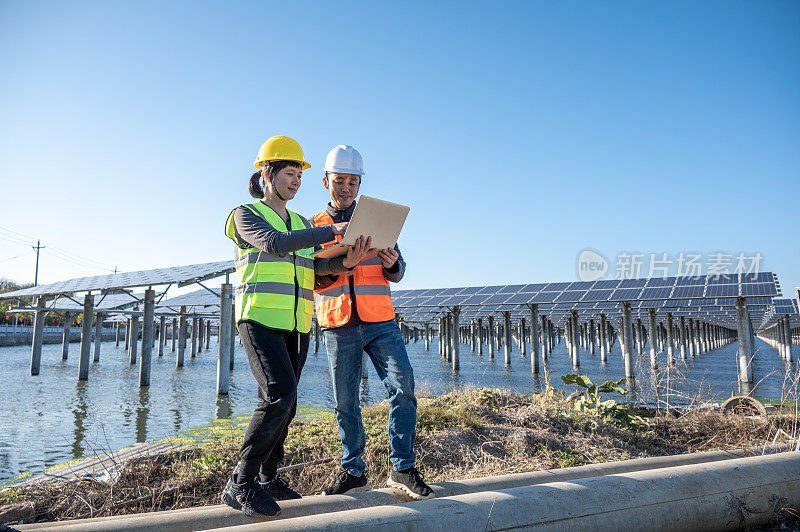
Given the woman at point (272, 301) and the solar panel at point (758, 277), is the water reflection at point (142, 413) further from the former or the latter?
the solar panel at point (758, 277)

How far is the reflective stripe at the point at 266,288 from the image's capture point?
246 cm

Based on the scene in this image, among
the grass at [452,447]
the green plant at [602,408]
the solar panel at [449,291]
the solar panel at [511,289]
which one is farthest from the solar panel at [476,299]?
the green plant at [602,408]

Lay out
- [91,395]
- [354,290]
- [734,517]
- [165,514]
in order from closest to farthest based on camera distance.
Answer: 1. [165,514]
2. [734,517]
3. [354,290]
4. [91,395]

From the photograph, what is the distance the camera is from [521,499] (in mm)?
2176

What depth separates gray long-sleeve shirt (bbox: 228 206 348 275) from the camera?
238 cm

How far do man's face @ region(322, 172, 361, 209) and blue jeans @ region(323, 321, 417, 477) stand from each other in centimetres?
79

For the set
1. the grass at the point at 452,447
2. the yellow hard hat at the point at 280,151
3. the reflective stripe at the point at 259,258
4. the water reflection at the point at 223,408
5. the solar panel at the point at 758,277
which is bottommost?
the water reflection at the point at 223,408

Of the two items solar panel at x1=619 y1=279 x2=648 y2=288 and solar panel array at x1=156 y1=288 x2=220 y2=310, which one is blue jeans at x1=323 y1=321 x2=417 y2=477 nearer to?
solar panel at x1=619 y1=279 x2=648 y2=288

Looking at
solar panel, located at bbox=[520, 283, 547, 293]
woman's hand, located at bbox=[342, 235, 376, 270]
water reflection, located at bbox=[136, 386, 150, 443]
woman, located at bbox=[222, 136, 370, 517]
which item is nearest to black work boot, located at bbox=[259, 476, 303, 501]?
woman, located at bbox=[222, 136, 370, 517]

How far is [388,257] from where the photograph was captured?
277 cm

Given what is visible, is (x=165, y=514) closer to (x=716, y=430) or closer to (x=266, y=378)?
(x=266, y=378)

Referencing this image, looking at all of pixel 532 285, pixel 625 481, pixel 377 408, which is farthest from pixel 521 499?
pixel 532 285

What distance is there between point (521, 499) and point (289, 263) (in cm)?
160

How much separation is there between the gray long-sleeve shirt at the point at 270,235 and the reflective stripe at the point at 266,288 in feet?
0.61
